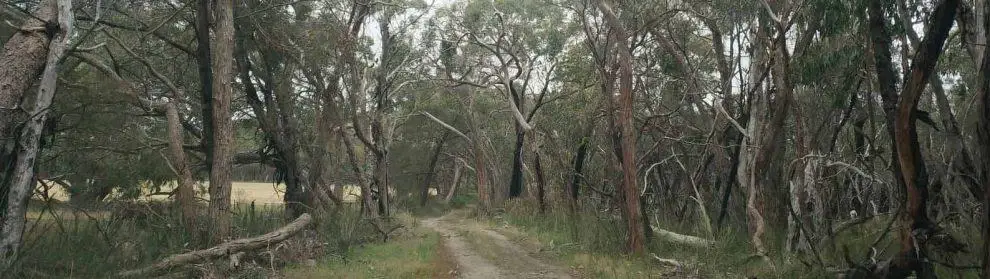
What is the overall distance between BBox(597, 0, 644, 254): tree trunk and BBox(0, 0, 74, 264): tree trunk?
7.81 meters

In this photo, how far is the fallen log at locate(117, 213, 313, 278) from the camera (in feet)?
27.0

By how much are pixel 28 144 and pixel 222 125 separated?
2.81 meters

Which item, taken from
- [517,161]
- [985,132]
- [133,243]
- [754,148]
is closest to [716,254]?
[754,148]

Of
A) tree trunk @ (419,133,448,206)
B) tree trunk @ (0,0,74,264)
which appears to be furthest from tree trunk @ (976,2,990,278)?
tree trunk @ (419,133,448,206)

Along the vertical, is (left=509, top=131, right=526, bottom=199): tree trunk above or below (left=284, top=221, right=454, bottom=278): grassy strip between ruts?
above

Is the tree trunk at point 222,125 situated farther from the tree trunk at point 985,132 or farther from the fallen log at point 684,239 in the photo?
the tree trunk at point 985,132

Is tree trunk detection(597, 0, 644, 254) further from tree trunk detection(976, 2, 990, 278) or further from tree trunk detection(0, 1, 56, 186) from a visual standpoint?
tree trunk detection(0, 1, 56, 186)

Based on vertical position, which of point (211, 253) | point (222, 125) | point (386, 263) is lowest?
point (386, 263)

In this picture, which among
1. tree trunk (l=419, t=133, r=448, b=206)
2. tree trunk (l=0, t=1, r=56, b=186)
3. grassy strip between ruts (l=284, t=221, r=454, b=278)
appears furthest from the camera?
tree trunk (l=419, t=133, r=448, b=206)

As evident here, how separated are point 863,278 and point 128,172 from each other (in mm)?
15248

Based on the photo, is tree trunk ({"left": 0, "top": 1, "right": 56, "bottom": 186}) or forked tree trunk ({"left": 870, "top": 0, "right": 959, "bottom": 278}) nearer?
forked tree trunk ({"left": 870, "top": 0, "right": 959, "bottom": 278})

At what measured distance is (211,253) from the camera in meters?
9.17

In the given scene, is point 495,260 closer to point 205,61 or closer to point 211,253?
point 211,253

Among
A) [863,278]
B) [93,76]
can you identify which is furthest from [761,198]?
[93,76]
